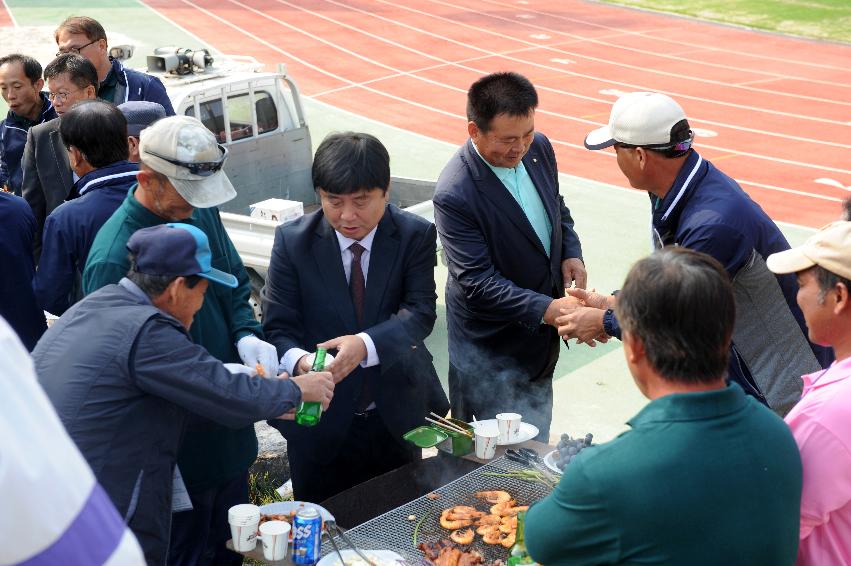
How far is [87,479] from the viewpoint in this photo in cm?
139

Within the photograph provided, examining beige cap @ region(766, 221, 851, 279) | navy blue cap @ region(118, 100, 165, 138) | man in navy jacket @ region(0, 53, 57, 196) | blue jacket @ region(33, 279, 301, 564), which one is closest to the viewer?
beige cap @ region(766, 221, 851, 279)

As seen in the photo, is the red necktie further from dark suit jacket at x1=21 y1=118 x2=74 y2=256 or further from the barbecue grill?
dark suit jacket at x1=21 y1=118 x2=74 y2=256

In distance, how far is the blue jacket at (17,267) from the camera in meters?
4.66

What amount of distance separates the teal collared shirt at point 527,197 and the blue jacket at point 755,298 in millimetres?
961

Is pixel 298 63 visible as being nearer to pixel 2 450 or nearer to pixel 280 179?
pixel 280 179

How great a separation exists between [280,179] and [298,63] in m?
12.0

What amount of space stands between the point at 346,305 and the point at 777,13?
1042 inches

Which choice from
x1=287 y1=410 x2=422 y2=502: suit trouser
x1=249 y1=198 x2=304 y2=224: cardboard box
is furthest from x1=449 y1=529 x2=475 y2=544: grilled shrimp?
x1=249 y1=198 x2=304 y2=224: cardboard box

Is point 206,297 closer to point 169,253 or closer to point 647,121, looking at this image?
point 169,253

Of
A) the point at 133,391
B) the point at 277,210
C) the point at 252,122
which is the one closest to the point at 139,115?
the point at 133,391

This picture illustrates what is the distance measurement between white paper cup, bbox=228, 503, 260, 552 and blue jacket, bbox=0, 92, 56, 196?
3.77 m

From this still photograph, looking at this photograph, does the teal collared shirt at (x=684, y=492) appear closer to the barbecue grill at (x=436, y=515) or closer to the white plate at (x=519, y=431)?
the barbecue grill at (x=436, y=515)

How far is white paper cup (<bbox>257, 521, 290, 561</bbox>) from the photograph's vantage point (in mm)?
3500

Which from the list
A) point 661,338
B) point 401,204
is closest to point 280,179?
point 401,204
